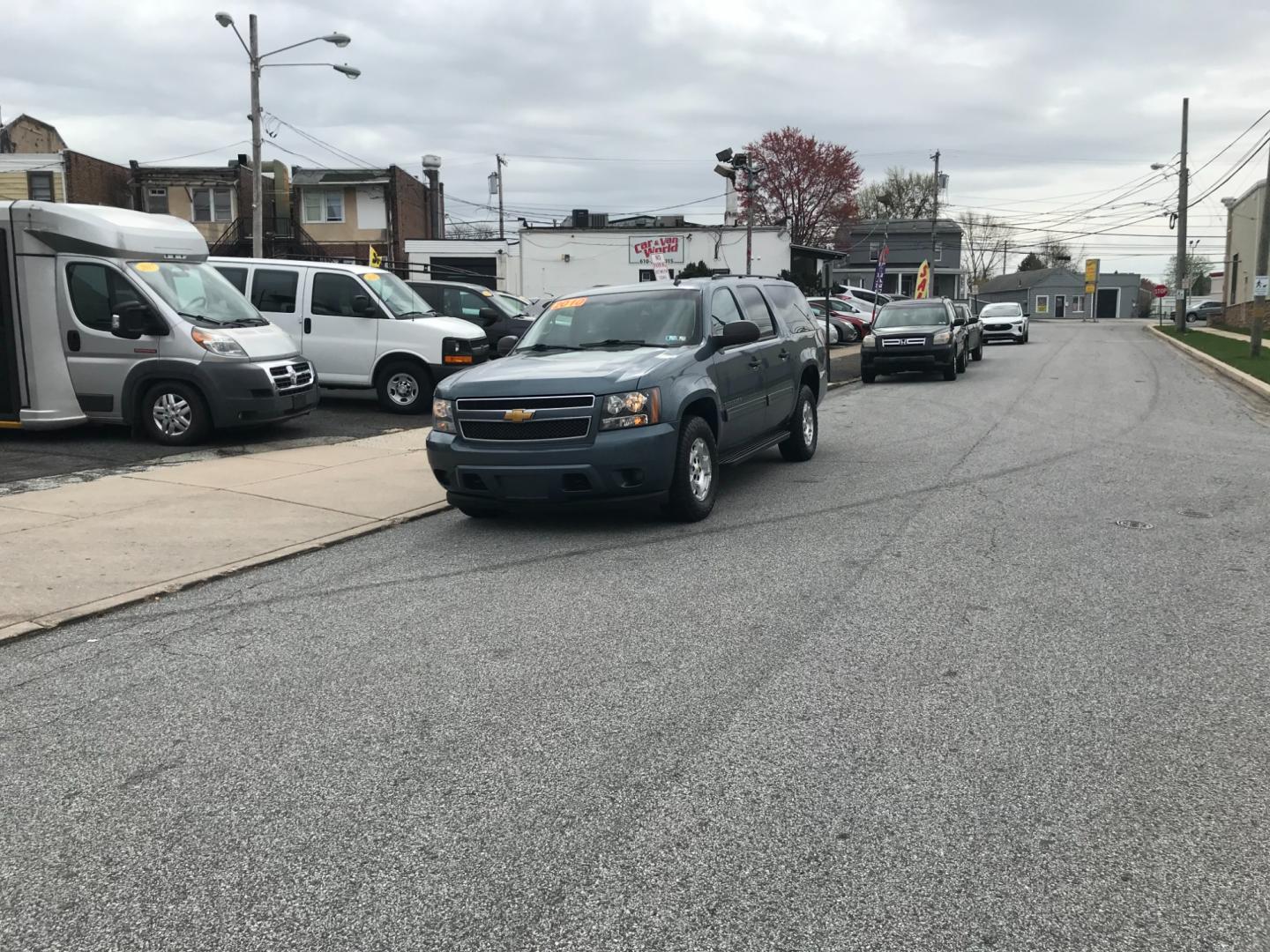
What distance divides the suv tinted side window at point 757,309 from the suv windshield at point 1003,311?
28.8m

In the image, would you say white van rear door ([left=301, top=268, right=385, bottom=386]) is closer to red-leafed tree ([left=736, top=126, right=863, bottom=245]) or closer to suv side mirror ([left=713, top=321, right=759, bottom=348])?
suv side mirror ([left=713, top=321, right=759, bottom=348])

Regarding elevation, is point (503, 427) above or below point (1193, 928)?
above

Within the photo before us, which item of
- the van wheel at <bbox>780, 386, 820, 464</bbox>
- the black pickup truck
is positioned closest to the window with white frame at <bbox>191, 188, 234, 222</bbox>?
the van wheel at <bbox>780, 386, 820, 464</bbox>

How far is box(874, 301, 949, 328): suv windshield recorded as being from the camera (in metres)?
22.8

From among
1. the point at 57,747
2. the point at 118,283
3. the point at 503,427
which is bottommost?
the point at 57,747

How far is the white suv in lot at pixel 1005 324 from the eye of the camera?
120 ft

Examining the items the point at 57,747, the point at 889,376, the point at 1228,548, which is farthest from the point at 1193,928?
the point at 889,376

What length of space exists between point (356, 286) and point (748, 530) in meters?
9.10

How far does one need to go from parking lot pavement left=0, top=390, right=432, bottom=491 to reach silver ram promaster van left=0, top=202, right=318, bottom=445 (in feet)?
0.93

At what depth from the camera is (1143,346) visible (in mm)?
34438

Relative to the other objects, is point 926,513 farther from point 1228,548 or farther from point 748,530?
point 1228,548

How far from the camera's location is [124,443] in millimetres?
12086

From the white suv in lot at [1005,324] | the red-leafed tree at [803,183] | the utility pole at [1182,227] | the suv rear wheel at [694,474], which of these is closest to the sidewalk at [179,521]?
the suv rear wheel at [694,474]

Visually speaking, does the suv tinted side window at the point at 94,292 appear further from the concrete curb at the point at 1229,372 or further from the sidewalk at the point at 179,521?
the concrete curb at the point at 1229,372
